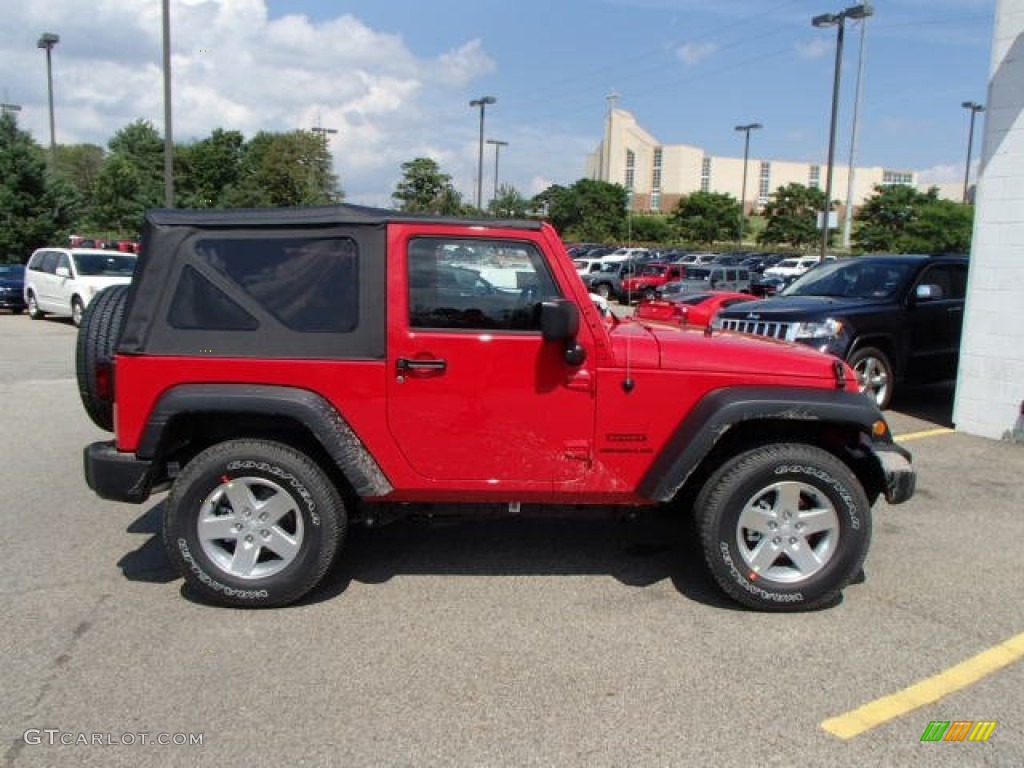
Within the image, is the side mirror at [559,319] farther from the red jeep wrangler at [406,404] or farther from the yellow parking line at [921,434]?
the yellow parking line at [921,434]

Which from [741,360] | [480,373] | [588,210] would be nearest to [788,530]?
[741,360]

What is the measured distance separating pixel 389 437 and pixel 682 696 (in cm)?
173

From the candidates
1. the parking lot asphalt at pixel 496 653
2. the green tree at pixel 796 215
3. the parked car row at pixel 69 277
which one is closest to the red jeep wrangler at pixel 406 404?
the parking lot asphalt at pixel 496 653

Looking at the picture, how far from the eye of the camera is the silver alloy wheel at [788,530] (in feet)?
13.3

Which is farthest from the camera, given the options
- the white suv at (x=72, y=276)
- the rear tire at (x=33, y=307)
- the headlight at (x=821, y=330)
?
the rear tire at (x=33, y=307)

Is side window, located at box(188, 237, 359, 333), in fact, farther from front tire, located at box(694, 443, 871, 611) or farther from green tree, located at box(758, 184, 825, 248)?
green tree, located at box(758, 184, 825, 248)

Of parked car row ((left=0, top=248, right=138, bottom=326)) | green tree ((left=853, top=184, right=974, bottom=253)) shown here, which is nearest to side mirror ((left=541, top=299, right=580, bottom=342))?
parked car row ((left=0, top=248, right=138, bottom=326))

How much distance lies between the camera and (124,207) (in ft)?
173

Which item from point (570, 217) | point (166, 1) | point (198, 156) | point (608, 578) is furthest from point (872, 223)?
point (608, 578)

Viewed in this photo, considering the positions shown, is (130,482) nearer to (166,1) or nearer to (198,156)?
(166,1)

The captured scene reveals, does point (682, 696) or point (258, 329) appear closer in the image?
point (682, 696)

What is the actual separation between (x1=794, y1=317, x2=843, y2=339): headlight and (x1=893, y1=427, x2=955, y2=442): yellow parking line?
1.20 metres

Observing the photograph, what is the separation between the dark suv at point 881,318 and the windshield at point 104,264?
46.4ft

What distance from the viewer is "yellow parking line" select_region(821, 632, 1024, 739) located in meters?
3.13
